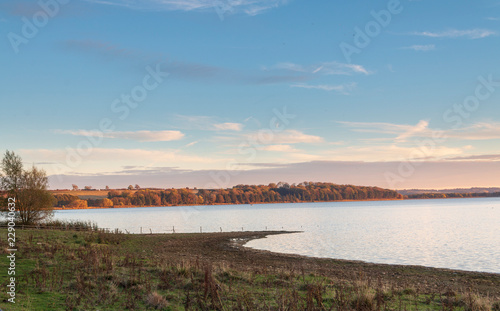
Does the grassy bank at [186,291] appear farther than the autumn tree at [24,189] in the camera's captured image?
No

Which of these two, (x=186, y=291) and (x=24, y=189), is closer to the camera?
(x=186, y=291)

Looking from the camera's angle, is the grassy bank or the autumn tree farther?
the autumn tree

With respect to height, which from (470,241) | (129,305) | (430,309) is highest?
(129,305)

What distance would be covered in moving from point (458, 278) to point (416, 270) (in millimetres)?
3838

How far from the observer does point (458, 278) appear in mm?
26562

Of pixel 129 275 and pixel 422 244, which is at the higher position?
pixel 129 275

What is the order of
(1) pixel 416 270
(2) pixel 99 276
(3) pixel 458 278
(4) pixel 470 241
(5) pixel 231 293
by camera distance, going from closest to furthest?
1. (5) pixel 231 293
2. (2) pixel 99 276
3. (3) pixel 458 278
4. (1) pixel 416 270
5. (4) pixel 470 241

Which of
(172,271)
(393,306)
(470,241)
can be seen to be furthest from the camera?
(470,241)

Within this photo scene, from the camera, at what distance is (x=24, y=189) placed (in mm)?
49938

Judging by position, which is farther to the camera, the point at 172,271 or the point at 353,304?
the point at 172,271

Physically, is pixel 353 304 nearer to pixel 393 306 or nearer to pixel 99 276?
pixel 393 306

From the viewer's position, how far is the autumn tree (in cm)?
4972

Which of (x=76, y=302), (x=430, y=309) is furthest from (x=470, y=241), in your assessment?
(x=76, y=302)

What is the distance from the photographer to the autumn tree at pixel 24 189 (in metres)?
49.7
